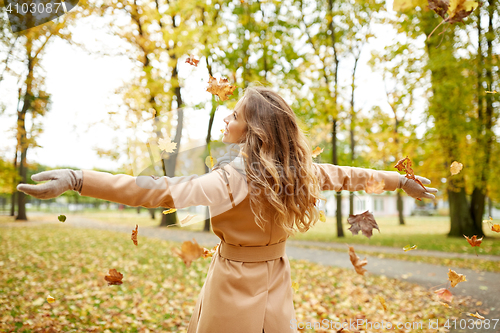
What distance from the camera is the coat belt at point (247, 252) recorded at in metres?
1.70

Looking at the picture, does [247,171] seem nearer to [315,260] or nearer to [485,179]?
[315,260]

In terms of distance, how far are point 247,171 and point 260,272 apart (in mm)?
562

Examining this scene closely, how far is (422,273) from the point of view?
722 centimetres

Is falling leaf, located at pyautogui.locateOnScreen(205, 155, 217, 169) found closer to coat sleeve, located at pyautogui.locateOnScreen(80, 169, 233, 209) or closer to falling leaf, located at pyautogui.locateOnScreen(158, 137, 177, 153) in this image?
falling leaf, located at pyautogui.locateOnScreen(158, 137, 177, 153)

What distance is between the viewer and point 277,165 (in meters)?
1.62

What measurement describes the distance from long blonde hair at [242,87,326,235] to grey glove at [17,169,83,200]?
72cm

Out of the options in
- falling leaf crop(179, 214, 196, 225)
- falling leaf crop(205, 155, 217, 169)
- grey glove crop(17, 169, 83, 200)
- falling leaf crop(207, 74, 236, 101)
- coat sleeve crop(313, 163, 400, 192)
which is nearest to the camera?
grey glove crop(17, 169, 83, 200)

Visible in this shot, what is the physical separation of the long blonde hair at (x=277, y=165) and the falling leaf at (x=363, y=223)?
1.86 ft

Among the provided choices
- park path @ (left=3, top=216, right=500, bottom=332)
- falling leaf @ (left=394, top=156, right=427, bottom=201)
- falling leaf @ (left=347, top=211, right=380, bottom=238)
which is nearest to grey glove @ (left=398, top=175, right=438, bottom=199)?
falling leaf @ (left=394, top=156, right=427, bottom=201)

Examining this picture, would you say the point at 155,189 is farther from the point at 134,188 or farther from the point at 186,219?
the point at 186,219

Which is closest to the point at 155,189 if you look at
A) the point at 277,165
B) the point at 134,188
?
the point at 134,188

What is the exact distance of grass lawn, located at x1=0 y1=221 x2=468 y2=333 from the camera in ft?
13.5

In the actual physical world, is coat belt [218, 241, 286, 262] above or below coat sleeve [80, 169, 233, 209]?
below

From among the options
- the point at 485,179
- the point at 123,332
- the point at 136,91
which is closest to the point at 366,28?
the point at 485,179
